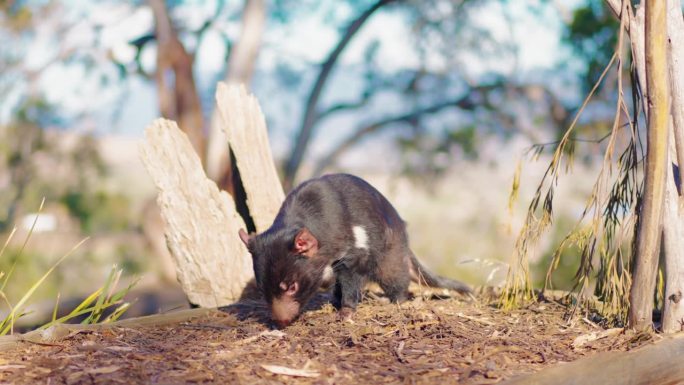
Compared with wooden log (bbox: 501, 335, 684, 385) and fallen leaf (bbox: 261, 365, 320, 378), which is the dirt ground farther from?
wooden log (bbox: 501, 335, 684, 385)

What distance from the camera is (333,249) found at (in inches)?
169

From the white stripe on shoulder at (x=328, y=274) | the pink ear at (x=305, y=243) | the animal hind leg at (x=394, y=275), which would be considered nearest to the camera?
the pink ear at (x=305, y=243)

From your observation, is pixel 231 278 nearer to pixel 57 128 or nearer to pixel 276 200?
pixel 276 200

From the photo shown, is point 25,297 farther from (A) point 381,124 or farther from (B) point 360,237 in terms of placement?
(A) point 381,124

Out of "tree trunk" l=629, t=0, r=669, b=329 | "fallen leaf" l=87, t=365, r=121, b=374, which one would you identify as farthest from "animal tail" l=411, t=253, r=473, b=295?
"fallen leaf" l=87, t=365, r=121, b=374

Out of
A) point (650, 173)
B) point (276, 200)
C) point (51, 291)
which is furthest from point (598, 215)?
point (51, 291)

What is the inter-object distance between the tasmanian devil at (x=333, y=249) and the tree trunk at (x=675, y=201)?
4.74 feet

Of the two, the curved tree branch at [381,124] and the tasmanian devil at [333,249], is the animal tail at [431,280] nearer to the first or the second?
the tasmanian devil at [333,249]

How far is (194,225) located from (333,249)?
1241 millimetres

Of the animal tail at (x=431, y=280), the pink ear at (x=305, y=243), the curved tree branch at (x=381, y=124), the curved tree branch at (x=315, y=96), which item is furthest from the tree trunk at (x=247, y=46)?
the pink ear at (x=305, y=243)

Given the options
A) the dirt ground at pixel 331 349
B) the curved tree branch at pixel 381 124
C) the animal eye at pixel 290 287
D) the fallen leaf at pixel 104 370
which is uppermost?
the curved tree branch at pixel 381 124

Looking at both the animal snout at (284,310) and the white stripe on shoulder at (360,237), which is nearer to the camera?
the animal snout at (284,310)

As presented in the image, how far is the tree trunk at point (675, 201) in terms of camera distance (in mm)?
3799

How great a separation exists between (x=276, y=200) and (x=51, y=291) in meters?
11.5
